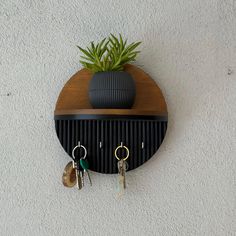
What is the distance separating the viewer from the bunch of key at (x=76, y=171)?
0.82m

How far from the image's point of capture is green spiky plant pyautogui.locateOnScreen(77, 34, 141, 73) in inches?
31.8

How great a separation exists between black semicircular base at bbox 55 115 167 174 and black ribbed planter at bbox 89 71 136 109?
6 cm

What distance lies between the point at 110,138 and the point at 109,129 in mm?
22

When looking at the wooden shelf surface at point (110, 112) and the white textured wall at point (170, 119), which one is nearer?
the wooden shelf surface at point (110, 112)

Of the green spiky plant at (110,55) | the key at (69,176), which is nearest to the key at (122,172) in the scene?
the key at (69,176)

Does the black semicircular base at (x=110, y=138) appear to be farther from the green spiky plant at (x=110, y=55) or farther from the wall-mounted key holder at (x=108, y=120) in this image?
the green spiky plant at (x=110, y=55)

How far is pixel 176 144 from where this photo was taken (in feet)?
2.89

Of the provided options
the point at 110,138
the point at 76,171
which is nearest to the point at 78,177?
the point at 76,171

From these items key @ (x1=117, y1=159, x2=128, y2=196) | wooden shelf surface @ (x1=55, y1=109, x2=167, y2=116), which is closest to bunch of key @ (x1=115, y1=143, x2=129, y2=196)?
key @ (x1=117, y1=159, x2=128, y2=196)

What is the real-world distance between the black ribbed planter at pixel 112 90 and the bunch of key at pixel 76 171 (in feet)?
0.43

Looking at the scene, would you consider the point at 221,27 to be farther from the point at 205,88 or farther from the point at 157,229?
the point at 157,229

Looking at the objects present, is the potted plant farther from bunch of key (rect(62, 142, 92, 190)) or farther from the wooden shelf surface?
Answer: bunch of key (rect(62, 142, 92, 190))

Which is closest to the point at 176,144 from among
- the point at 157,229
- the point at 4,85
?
the point at 157,229

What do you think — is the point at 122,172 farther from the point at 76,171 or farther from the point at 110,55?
the point at 110,55
